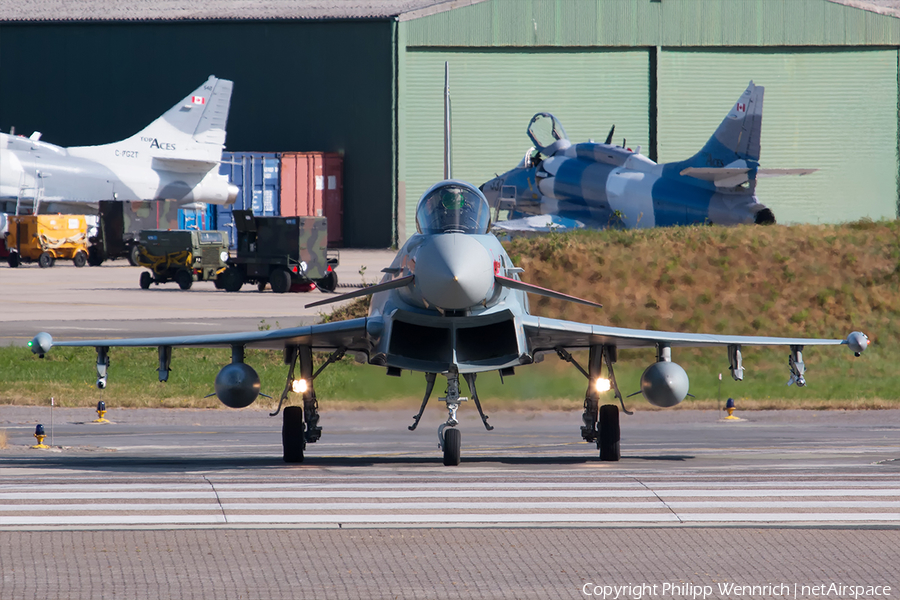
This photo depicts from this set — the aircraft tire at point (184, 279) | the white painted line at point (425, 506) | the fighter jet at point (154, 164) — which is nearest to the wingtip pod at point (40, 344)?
the white painted line at point (425, 506)

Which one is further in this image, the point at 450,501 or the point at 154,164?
the point at 154,164

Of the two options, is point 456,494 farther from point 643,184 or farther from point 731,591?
point 643,184

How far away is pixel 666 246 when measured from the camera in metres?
31.1

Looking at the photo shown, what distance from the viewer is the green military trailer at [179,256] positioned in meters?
43.8

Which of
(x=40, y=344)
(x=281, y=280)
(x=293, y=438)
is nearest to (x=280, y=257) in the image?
(x=281, y=280)

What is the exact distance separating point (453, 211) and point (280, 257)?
28.7m

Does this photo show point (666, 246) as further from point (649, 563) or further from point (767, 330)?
point (649, 563)

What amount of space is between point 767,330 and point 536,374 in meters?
7.40

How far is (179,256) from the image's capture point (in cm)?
4431

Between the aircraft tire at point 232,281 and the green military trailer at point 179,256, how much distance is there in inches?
30.9

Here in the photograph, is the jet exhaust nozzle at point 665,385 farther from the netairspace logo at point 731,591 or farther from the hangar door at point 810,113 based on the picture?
the hangar door at point 810,113

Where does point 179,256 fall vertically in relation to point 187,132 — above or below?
below

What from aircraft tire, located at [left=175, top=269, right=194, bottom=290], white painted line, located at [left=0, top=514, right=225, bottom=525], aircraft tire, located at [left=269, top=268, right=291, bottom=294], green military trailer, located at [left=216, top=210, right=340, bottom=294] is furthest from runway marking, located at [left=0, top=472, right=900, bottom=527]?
aircraft tire, located at [left=175, top=269, right=194, bottom=290]

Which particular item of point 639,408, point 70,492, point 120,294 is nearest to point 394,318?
point 70,492
